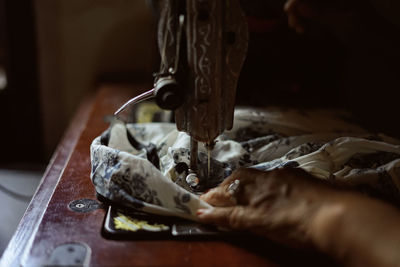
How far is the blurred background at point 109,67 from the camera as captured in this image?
50.1 inches

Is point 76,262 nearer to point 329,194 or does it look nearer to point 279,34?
point 329,194

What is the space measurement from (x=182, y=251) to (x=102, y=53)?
1357 mm

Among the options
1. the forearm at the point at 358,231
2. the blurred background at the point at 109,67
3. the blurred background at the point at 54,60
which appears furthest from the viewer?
the blurred background at the point at 54,60

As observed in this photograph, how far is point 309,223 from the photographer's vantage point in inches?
23.2

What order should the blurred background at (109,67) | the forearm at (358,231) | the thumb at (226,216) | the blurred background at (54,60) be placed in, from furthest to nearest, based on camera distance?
the blurred background at (54,60) < the blurred background at (109,67) < the thumb at (226,216) < the forearm at (358,231)

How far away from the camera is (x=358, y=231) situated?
1.82ft

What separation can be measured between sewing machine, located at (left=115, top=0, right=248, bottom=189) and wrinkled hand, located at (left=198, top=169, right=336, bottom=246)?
0.10 meters

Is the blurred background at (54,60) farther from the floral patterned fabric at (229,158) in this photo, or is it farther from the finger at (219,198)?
the finger at (219,198)

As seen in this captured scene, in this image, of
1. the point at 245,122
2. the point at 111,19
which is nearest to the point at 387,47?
the point at 245,122

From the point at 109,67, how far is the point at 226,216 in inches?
52.3

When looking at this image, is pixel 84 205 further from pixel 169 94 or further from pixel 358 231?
pixel 358 231

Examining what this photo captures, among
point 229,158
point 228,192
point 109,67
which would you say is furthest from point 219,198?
point 109,67

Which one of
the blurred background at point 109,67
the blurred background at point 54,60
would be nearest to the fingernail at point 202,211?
the blurred background at point 109,67

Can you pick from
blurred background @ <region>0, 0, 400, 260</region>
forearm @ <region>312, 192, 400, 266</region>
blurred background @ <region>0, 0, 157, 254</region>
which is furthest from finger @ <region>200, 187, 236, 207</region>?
blurred background @ <region>0, 0, 157, 254</region>
